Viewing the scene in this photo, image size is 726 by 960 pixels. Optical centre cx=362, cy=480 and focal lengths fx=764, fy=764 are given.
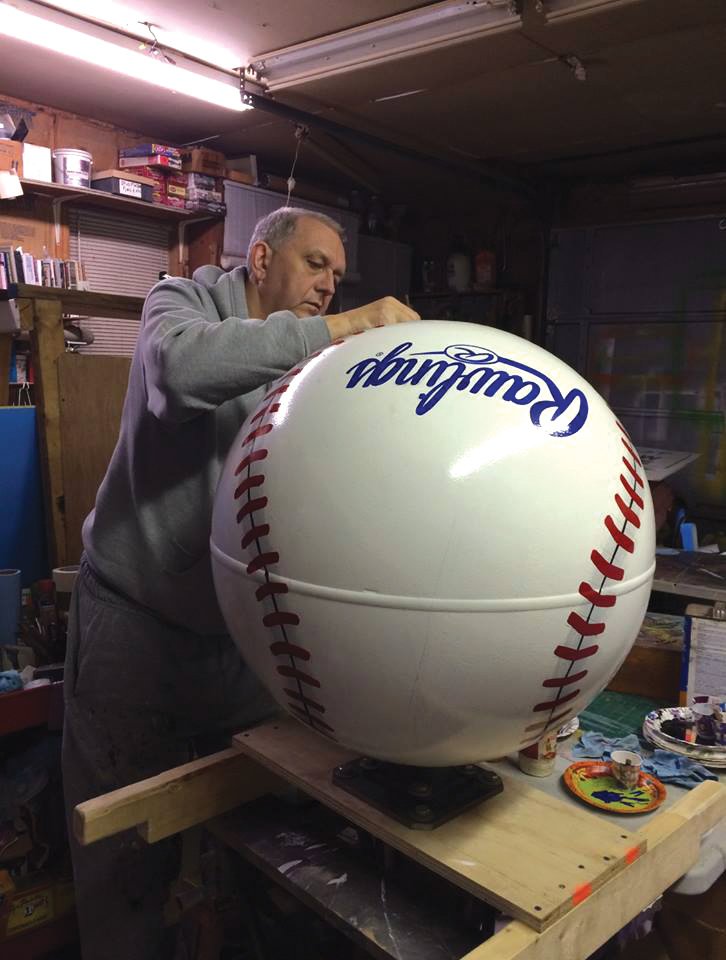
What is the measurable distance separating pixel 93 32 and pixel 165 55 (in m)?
0.32

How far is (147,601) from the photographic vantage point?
3.93 feet

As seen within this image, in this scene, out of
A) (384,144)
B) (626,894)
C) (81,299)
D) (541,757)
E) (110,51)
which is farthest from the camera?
(384,144)

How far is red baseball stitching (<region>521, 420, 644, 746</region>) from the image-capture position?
62 centimetres

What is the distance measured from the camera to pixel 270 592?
659mm

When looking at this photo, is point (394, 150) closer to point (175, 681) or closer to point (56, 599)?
point (56, 599)

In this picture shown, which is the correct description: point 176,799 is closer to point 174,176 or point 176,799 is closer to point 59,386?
point 59,386

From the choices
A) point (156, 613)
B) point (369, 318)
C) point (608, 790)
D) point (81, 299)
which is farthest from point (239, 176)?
point (608, 790)

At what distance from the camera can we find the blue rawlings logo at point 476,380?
2.10 feet

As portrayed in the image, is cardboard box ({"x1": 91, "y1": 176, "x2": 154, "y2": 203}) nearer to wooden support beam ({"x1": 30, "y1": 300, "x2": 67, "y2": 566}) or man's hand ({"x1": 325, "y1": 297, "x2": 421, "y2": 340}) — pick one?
wooden support beam ({"x1": 30, "y1": 300, "x2": 67, "y2": 566})

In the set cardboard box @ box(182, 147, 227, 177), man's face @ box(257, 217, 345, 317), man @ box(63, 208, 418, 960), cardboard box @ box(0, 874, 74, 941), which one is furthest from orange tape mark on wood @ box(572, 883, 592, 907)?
cardboard box @ box(182, 147, 227, 177)

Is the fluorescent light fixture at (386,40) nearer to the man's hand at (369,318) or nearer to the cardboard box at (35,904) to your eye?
the man's hand at (369,318)

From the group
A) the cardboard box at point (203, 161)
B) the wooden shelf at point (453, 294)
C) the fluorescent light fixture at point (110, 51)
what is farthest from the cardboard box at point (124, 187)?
the wooden shelf at point (453, 294)

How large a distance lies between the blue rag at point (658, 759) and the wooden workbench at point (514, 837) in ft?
0.86

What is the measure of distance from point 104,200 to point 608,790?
4.07m
